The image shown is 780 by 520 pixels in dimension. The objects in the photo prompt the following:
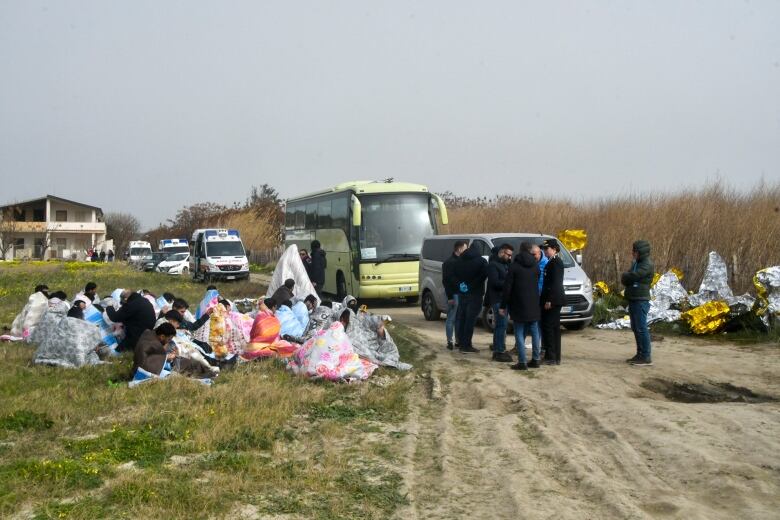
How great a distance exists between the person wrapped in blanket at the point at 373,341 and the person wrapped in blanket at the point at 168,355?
2.02 m

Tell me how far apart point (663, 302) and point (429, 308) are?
200 inches

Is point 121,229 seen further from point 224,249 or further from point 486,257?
point 486,257

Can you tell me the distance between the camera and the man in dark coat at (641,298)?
35.2ft

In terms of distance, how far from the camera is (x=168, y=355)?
9.88 metres

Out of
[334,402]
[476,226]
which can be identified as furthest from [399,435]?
[476,226]

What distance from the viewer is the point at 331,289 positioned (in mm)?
23266

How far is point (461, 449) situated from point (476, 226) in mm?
24818

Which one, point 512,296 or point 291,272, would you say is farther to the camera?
point 291,272

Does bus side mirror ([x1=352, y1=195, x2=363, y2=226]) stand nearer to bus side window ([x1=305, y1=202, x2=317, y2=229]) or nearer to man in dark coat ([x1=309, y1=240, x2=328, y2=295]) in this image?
man in dark coat ([x1=309, y1=240, x2=328, y2=295])

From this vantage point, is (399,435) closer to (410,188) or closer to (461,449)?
(461,449)

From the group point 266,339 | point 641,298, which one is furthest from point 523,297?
point 266,339

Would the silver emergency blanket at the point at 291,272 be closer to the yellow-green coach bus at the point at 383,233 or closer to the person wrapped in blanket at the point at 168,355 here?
the yellow-green coach bus at the point at 383,233

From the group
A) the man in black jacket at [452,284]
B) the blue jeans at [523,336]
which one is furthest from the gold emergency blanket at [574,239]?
the blue jeans at [523,336]

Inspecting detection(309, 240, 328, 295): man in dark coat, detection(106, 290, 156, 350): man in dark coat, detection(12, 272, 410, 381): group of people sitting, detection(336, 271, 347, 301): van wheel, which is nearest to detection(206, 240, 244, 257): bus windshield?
detection(336, 271, 347, 301): van wheel
